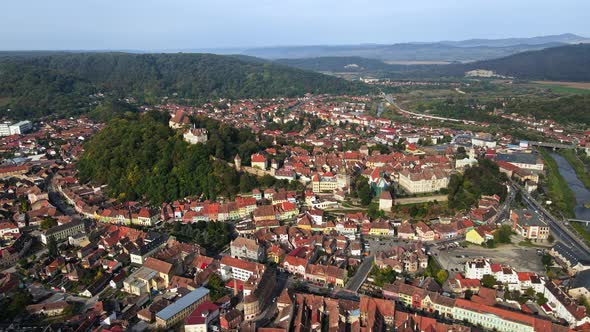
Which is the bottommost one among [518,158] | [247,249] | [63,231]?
[63,231]

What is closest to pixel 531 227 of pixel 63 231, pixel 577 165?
pixel 577 165

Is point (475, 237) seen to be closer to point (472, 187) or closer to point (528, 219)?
point (528, 219)

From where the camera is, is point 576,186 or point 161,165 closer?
point 161,165

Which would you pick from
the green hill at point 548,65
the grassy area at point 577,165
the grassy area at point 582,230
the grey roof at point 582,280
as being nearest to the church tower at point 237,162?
the grey roof at point 582,280

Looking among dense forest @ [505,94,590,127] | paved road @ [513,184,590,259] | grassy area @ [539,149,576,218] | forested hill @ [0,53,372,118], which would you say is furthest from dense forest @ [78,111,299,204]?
dense forest @ [505,94,590,127]

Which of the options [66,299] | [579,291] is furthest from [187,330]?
[579,291]

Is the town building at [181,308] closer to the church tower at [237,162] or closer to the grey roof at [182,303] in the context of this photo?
the grey roof at [182,303]
